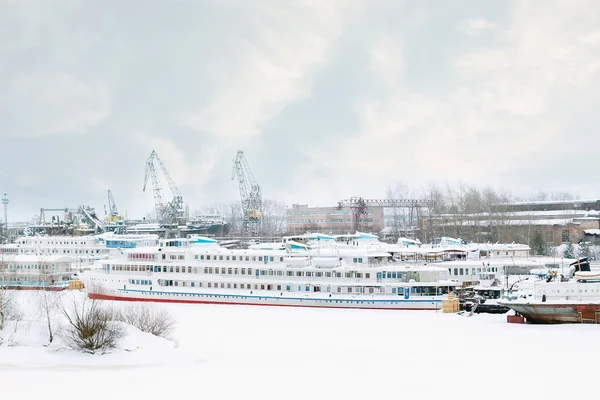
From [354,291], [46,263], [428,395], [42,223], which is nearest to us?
[428,395]

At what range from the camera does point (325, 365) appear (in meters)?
24.8

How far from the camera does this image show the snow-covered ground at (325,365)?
2064cm

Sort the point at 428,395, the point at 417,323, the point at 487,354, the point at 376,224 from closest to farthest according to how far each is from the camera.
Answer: the point at 428,395 → the point at 487,354 → the point at 417,323 → the point at 376,224

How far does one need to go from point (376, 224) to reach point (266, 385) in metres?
124

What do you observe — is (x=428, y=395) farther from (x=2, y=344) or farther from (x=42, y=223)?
(x=42, y=223)

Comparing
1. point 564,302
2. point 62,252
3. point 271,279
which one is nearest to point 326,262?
point 271,279

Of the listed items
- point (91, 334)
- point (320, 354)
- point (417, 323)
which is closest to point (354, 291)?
point (417, 323)

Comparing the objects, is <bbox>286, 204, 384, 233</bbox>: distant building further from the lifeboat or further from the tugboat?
the tugboat

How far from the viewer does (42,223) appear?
126 metres

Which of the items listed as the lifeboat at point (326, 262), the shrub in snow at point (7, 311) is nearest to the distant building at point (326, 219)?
the lifeboat at point (326, 262)

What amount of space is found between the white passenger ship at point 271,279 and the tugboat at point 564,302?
29.7 feet

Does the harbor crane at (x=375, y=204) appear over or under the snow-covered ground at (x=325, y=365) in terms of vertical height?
over

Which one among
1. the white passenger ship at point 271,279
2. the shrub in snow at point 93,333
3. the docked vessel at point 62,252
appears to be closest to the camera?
the shrub in snow at point 93,333

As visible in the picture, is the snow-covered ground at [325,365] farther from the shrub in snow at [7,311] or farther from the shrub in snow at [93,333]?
the shrub in snow at [7,311]
